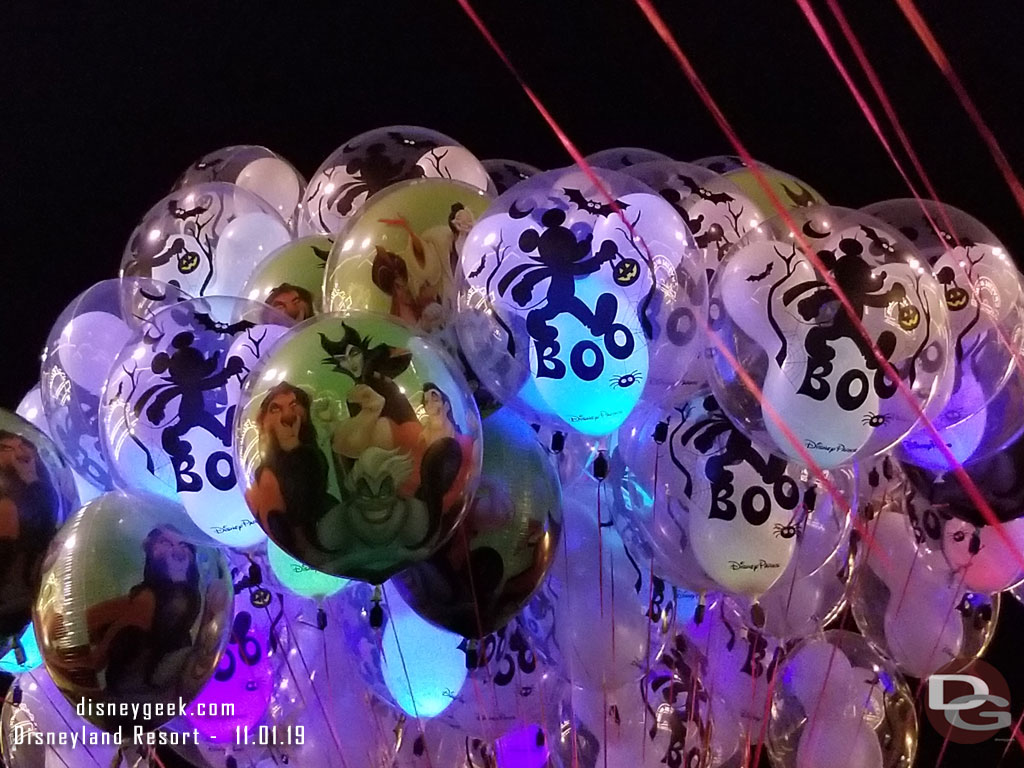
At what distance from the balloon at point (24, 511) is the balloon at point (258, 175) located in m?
0.61

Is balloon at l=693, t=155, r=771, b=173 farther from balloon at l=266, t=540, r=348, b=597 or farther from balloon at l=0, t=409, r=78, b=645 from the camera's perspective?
balloon at l=0, t=409, r=78, b=645

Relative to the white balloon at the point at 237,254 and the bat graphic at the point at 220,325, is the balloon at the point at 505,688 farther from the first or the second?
the white balloon at the point at 237,254

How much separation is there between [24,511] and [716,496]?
3.00 feet

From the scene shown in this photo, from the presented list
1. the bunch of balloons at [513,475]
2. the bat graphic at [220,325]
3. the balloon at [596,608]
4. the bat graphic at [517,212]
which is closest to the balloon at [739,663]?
the bunch of balloons at [513,475]

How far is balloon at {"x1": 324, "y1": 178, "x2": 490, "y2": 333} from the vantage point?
4.06 feet

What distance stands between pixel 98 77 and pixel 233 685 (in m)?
1.68

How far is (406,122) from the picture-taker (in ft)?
7.89

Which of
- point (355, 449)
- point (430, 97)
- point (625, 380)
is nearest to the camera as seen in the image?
point (355, 449)

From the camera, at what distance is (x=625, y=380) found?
3.67 ft

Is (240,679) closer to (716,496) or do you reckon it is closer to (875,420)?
(716,496)

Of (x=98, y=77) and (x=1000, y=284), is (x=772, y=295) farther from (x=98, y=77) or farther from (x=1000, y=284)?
(x=98, y=77)

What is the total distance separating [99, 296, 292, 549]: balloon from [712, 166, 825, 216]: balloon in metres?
0.76

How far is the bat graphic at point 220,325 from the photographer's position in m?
1.22

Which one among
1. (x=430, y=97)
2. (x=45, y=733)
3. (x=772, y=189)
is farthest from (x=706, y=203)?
(x=45, y=733)
